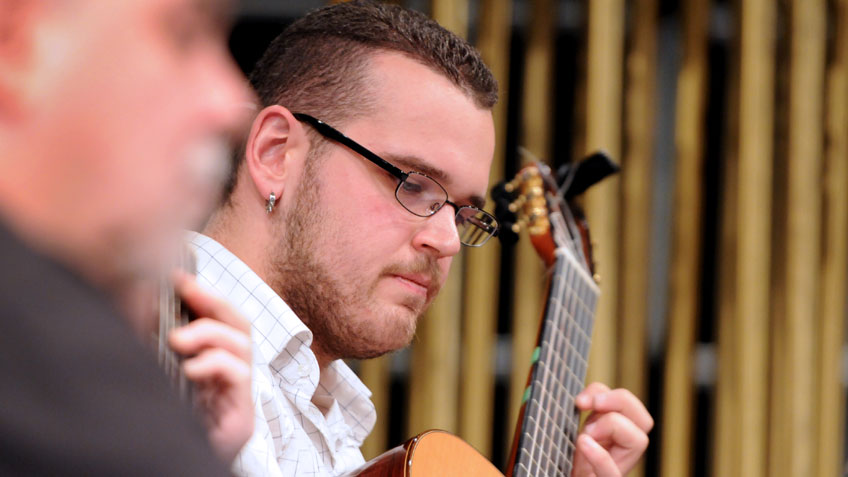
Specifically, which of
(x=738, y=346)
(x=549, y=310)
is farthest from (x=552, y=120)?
(x=549, y=310)

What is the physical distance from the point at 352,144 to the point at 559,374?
0.45m

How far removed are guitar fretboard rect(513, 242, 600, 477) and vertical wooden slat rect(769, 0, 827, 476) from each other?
74cm

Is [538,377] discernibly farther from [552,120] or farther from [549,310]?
[552,120]

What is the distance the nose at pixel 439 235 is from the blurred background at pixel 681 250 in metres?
0.70

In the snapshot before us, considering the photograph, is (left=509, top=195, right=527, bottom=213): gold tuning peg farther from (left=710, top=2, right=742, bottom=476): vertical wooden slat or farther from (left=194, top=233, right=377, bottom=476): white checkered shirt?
(left=710, top=2, right=742, bottom=476): vertical wooden slat

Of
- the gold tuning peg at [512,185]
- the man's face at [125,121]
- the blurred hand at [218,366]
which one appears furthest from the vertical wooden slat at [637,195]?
the man's face at [125,121]

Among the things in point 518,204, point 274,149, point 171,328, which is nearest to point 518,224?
point 518,204

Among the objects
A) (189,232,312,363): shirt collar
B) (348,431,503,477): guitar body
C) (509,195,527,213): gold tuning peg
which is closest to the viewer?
(348,431,503,477): guitar body

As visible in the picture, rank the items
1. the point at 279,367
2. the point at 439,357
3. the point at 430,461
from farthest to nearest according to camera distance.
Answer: the point at 439,357, the point at 279,367, the point at 430,461

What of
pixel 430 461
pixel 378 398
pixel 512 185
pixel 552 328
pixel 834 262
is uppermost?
pixel 512 185

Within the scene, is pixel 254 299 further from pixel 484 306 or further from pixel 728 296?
pixel 728 296

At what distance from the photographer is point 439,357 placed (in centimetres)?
186

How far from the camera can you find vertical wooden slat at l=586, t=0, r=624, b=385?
1.92 meters

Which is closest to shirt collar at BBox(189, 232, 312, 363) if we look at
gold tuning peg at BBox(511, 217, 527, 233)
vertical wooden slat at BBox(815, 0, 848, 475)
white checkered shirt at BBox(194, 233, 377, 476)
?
white checkered shirt at BBox(194, 233, 377, 476)
